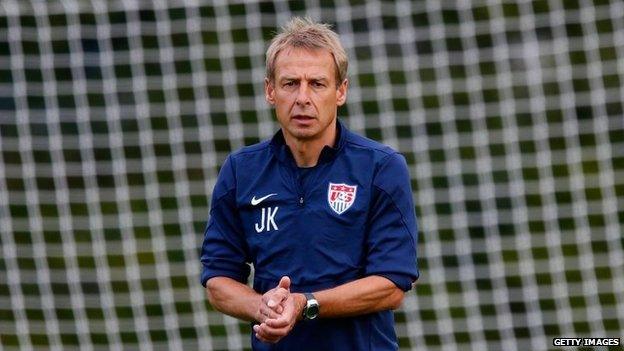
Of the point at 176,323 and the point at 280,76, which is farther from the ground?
the point at 280,76

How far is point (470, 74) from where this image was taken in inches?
292

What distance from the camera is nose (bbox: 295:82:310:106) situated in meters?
3.79

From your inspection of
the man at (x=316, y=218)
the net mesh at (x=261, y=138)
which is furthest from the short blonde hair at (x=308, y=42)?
the net mesh at (x=261, y=138)

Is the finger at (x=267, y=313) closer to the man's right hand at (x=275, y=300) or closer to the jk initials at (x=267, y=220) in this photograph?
the man's right hand at (x=275, y=300)

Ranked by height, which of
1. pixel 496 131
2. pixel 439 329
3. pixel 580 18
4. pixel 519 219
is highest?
pixel 580 18

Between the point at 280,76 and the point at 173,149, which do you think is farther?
the point at 173,149

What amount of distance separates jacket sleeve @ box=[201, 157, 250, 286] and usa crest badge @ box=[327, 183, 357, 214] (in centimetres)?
38

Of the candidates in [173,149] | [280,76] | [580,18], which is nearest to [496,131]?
[580,18]

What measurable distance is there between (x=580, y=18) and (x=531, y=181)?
3.43ft

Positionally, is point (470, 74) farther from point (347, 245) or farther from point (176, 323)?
point (347, 245)

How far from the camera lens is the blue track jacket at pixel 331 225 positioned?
373 centimetres

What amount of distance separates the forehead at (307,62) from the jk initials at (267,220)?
442 mm

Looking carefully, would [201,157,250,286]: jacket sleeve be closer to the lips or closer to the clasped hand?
the lips

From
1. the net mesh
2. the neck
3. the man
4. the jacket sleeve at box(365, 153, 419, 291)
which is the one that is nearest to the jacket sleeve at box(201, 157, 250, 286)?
the man
